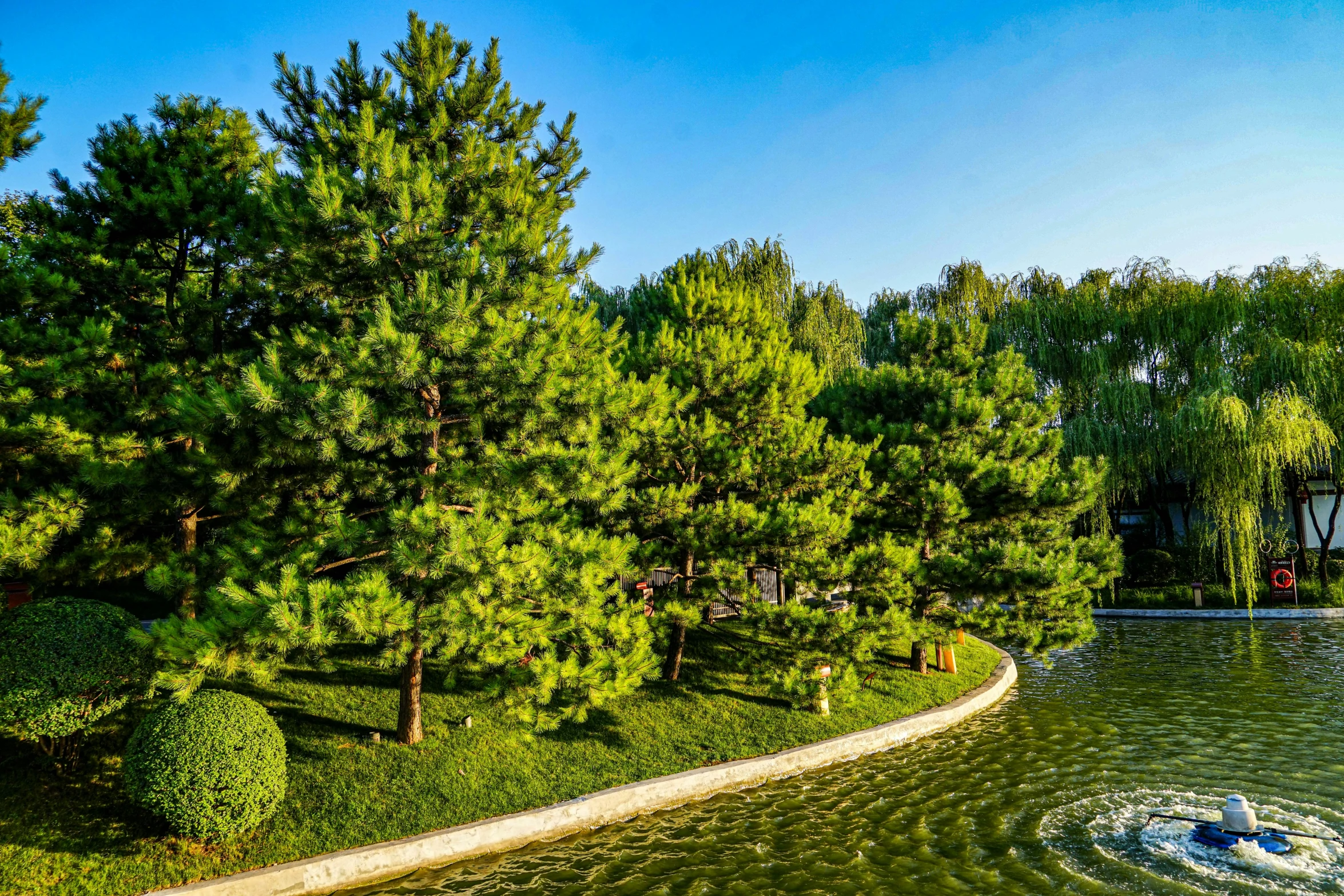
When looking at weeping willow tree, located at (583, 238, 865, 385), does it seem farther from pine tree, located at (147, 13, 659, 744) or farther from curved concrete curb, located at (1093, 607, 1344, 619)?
curved concrete curb, located at (1093, 607, 1344, 619)

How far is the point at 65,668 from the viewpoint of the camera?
8.01 m

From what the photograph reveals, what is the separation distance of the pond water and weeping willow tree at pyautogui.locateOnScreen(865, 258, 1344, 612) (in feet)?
27.6

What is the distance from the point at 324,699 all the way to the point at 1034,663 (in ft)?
55.4

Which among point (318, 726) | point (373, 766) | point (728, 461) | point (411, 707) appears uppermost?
point (728, 461)

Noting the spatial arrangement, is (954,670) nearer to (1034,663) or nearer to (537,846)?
(1034,663)

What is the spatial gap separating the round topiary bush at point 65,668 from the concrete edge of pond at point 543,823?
2301 mm

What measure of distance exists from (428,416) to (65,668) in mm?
4676

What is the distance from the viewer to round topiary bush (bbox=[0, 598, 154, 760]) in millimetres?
7812

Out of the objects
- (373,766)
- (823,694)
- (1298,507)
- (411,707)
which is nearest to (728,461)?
(823,694)

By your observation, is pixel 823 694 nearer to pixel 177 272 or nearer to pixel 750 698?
pixel 750 698

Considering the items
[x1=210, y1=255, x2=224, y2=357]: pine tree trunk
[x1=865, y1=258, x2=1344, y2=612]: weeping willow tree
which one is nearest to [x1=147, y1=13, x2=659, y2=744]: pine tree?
[x1=210, y1=255, x2=224, y2=357]: pine tree trunk

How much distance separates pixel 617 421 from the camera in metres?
11.0

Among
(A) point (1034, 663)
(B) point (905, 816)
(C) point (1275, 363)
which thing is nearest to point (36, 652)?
(B) point (905, 816)

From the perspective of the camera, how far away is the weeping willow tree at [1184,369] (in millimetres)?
21281
